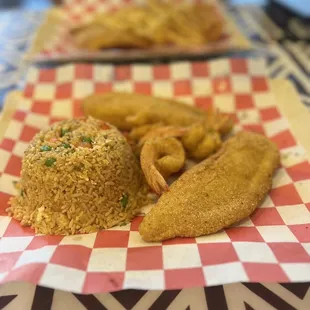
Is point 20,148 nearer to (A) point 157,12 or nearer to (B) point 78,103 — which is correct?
(B) point 78,103

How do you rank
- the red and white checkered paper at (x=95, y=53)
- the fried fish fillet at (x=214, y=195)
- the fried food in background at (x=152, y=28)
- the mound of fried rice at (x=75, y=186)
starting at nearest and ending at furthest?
the fried fish fillet at (x=214, y=195), the mound of fried rice at (x=75, y=186), the red and white checkered paper at (x=95, y=53), the fried food in background at (x=152, y=28)

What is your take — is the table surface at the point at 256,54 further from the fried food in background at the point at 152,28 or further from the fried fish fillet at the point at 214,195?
the fried food in background at the point at 152,28

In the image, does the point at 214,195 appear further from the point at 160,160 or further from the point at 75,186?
the point at 75,186

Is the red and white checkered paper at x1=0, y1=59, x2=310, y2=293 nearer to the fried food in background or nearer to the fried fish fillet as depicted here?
the fried fish fillet

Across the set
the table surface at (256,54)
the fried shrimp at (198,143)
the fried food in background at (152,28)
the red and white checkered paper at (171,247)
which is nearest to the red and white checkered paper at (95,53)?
the fried food in background at (152,28)

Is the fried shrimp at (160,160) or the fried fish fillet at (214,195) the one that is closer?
the fried fish fillet at (214,195)

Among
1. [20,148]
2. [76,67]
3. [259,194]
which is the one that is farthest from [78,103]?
[259,194]
